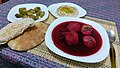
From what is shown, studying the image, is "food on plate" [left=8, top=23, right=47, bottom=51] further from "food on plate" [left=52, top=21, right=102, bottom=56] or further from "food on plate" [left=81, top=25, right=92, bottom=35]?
"food on plate" [left=81, top=25, right=92, bottom=35]

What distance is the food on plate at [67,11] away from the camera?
0.86 m

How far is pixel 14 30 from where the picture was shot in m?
0.65

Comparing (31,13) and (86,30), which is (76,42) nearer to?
(86,30)

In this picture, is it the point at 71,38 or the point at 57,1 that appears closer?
the point at 71,38

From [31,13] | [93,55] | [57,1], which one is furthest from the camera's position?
[57,1]

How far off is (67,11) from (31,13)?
190 millimetres

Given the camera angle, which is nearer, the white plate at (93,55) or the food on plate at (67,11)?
the white plate at (93,55)

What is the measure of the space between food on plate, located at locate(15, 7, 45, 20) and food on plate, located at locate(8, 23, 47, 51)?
107mm

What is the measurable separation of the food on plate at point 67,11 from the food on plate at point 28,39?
7.3 inches

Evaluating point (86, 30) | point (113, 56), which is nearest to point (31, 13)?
point (86, 30)

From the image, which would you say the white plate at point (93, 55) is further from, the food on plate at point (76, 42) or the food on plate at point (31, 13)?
the food on plate at point (31, 13)

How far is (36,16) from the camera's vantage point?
80 cm

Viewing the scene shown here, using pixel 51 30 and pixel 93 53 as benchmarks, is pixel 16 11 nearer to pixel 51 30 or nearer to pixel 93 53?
pixel 51 30

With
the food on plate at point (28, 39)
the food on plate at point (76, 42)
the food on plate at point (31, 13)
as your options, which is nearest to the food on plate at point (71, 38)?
the food on plate at point (76, 42)
